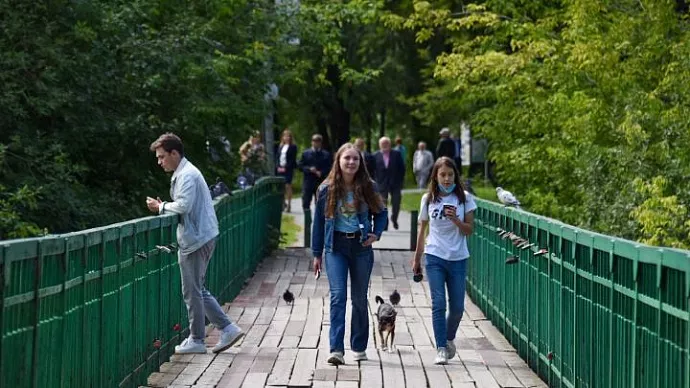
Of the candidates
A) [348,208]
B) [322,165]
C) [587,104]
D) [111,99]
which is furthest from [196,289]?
[322,165]

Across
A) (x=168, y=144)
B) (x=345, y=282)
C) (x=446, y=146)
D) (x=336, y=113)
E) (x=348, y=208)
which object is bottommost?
(x=345, y=282)

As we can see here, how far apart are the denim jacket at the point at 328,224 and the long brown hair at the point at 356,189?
0.05m

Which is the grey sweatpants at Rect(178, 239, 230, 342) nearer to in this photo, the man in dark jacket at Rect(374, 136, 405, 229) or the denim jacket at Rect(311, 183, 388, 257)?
the denim jacket at Rect(311, 183, 388, 257)

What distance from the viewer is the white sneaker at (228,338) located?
43.9 feet

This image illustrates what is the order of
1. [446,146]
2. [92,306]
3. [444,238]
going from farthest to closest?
1. [446,146]
2. [444,238]
3. [92,306]

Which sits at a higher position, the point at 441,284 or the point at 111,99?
the point at 111,99

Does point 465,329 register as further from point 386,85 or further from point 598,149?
point 386,85

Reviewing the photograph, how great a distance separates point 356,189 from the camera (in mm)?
12586

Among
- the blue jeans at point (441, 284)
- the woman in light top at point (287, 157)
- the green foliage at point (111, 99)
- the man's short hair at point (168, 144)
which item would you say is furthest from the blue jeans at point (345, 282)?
the woman in light top at point (287, 157)

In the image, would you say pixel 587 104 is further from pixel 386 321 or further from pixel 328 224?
pixel 328 224

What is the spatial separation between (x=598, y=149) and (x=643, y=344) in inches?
651

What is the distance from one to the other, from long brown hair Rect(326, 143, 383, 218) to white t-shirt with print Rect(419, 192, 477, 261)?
526 millimetres

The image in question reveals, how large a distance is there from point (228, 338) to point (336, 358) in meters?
1.22

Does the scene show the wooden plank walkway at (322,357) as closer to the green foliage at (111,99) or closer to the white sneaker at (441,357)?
the white sneaker at (441,357)
